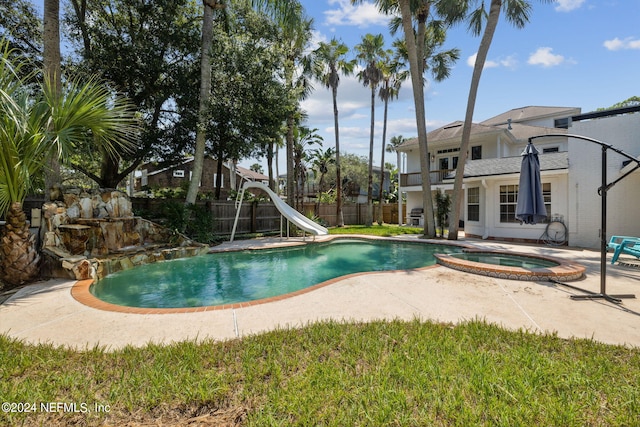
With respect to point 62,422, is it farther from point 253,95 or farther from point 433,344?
point 253,95

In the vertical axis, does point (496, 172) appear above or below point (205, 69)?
below

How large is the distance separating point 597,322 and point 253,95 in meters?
12.8

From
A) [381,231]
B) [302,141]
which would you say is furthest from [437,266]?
[302,141]

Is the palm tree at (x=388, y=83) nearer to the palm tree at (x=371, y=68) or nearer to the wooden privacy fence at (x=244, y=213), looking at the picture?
the palm tree at (x=371, y=68)

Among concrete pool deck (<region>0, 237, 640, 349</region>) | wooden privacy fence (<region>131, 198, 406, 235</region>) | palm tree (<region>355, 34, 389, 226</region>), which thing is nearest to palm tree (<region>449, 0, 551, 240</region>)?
concrete pool deck (<region>0, 237, 640, 349</region>)

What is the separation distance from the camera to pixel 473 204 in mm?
15250

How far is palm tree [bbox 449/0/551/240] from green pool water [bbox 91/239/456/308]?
2.42 m

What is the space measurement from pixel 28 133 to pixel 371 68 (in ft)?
71.6

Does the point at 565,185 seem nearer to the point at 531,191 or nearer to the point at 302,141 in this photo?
the point at 531,191

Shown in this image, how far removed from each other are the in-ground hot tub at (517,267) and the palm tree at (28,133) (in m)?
8.03

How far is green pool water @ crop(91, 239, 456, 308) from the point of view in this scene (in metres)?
5.91

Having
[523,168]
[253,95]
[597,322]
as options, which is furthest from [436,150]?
[597,322]

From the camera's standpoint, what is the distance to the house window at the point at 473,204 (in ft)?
49.3

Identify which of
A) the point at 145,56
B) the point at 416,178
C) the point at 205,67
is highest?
the point at 145,56
